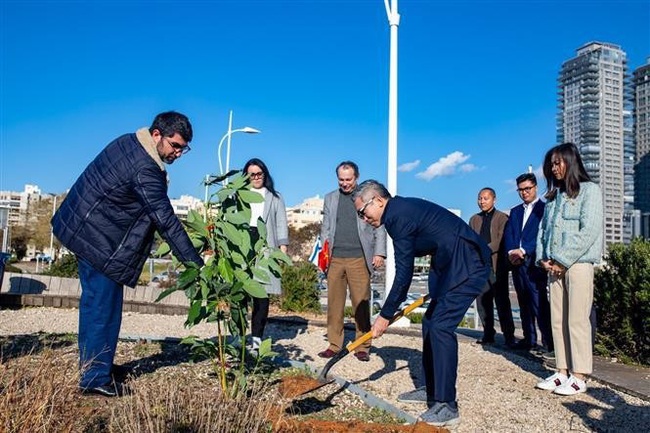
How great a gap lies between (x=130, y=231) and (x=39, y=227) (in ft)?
147

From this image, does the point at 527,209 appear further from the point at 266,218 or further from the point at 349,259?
the point at 266,218

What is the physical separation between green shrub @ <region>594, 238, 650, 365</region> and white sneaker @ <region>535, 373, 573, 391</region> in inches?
48.0

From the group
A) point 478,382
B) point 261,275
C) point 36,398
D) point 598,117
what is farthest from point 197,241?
point 598,117

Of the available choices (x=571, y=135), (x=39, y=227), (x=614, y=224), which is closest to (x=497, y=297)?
(x=39, y=227)

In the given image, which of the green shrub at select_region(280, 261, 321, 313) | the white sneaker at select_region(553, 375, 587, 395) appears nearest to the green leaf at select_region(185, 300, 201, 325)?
the white sneaker at select_region(553, 375, 587, 395)

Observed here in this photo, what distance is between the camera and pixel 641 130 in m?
103

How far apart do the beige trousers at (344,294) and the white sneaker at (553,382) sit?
67.3 inches

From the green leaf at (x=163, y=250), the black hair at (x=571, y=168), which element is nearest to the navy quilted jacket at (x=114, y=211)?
the green leaf at (x=163, y=250)

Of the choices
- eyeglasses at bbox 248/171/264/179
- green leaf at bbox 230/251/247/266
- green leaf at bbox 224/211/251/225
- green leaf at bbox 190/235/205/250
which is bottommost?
green leaf at bbox 230/251/247/266

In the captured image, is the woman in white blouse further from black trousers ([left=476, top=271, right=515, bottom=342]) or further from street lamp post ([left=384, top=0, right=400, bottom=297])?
street lamp post ([left=384, top=0, right=400, bottom=297])

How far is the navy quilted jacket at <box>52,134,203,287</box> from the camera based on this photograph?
3.46 meters

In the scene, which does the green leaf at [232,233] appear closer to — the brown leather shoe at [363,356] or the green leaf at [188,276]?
the green leaf at [188,276]

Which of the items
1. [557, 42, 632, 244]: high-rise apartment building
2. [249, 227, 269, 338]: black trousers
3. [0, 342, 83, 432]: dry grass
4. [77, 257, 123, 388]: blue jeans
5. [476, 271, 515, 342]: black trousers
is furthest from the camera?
[557, 42, 632, 244]: high-rise apartment building

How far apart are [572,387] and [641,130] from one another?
115m
